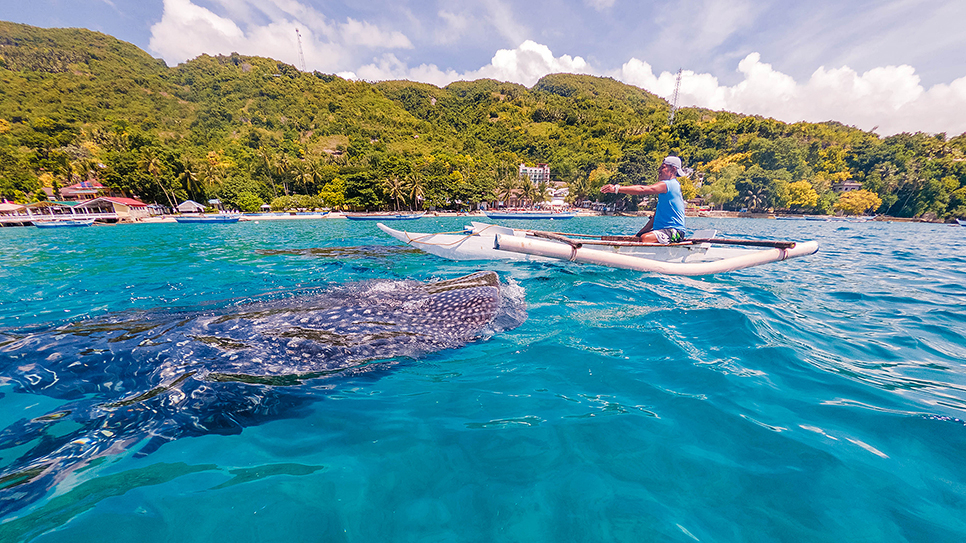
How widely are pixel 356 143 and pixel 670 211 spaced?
102 meters

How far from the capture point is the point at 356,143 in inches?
3711

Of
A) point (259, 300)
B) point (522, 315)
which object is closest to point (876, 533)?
point (522, 315)

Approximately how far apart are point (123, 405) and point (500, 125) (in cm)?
14383

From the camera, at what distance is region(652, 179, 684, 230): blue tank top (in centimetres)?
823

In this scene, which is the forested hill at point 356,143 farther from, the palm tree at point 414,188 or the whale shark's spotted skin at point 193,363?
the whale shark's spotted skin at point 193,363

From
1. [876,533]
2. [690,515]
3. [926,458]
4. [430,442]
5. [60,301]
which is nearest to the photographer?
[876,533]

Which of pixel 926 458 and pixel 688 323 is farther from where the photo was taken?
pixel 688 323

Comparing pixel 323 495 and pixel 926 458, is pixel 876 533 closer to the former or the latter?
pixel 926 458

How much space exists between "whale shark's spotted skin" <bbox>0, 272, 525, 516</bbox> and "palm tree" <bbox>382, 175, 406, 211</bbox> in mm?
52179

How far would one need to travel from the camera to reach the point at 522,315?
17.4ft

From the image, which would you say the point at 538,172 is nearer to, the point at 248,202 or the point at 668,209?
the point at 248,202

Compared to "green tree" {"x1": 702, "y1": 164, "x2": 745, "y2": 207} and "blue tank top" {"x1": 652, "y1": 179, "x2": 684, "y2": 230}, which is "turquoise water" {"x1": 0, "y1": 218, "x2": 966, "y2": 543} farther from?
"green tree" {"x1": 702, "y1": 164, "x2": 745, "y2": 207}

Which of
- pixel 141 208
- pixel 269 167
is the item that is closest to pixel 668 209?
pixel 269 167

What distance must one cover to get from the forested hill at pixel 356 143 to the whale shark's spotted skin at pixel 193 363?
53351 mm
